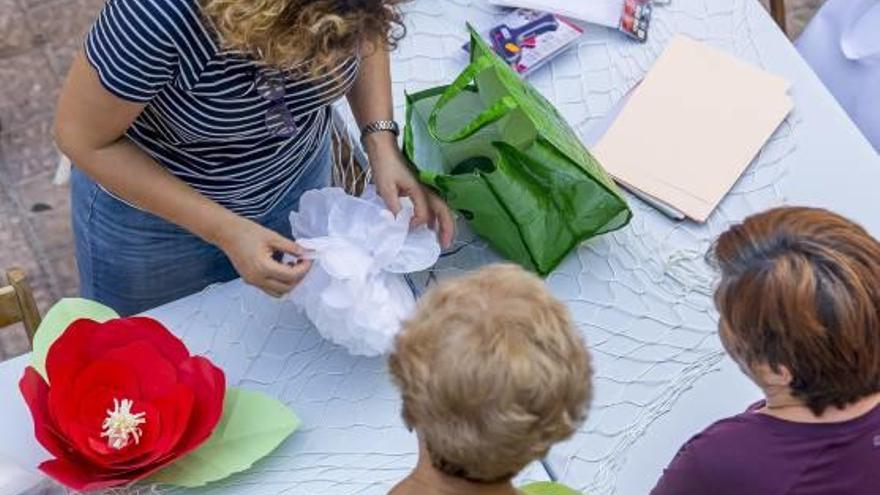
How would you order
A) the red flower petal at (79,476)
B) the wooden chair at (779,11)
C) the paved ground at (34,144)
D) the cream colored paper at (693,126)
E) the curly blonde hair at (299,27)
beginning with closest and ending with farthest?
1. the curly blonde hair at (299,27)
2. the red flower petal at (79,476)
3. the cream colored paper at (693,126)
4. the wooden chair at (779,11)
5. the paved ground at (34,144)

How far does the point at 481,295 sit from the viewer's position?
127 cm

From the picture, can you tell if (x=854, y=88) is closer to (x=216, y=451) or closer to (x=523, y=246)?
(x=523, y=246)

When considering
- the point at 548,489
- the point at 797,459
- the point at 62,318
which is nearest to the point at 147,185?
the point at 62,318

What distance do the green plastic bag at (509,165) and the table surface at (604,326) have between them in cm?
7

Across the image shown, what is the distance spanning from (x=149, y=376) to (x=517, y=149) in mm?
580

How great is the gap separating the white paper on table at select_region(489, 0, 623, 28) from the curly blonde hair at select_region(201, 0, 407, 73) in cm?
74

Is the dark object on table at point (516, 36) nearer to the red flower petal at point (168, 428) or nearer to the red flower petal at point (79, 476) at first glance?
the red flower petal at point (168, 428)

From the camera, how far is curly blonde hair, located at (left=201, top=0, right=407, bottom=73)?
4.88 feet

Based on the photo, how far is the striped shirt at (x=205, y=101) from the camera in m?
1.55

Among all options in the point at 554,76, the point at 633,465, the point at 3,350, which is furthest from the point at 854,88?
the point at 3,350

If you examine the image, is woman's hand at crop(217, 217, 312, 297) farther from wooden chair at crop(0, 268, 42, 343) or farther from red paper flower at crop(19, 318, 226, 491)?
wooden chair at crop(0, 268, 42, 343)

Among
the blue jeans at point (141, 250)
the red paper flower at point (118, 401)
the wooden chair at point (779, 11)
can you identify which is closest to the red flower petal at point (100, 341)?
the red paper flower at point (118, 401)

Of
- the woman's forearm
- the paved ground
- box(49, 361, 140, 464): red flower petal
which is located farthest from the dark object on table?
the paved ground

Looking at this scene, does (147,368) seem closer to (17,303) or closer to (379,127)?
(17,303)
